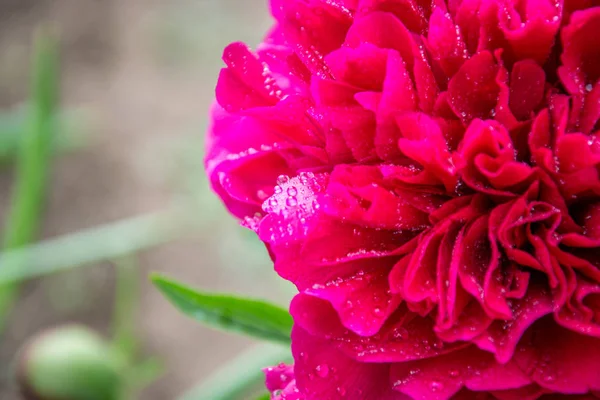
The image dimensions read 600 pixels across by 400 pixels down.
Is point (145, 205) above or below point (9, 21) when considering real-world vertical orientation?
below

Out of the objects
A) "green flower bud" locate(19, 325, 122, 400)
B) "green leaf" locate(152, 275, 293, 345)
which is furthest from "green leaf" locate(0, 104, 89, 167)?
"green leaf" locate(152, 275, 293, 345)

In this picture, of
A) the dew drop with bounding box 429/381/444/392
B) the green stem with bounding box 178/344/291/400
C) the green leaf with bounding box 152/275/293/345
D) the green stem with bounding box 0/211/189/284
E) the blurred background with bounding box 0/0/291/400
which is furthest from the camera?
the blurred background with bounding box 0/0/291/400

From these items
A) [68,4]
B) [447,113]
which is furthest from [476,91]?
[68,4]

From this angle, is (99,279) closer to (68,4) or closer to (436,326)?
(68,4)

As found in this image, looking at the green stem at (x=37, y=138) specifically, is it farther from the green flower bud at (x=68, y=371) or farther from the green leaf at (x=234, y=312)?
the green leaf at (x=234, y=312)

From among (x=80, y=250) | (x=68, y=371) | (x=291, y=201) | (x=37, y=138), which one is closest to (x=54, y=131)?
(x=37, y=138)

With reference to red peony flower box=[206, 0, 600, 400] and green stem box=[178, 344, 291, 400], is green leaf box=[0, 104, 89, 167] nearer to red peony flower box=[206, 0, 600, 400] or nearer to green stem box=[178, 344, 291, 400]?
green stem box=[178, 344, 291, 400]

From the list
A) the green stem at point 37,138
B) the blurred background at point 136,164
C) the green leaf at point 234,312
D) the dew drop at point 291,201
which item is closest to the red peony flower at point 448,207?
the dew drop at point 291,201

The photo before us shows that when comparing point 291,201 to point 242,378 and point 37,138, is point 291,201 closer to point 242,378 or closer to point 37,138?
point 242,378
